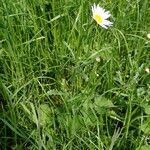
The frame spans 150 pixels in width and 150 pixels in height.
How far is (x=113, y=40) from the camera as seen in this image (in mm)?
1898

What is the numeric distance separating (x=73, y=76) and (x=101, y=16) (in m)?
0.27

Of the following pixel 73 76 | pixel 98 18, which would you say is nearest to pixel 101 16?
pixel 98 18

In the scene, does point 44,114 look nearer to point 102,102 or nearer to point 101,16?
point 102,102

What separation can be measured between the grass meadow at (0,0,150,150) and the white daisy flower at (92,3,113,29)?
0.04 meters

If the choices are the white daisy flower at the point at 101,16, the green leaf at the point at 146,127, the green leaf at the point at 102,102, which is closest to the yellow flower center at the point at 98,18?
the white daisy flower at the point at 101,16

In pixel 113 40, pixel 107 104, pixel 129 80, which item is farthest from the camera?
pixel 113 40

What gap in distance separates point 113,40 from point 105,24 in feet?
0.41

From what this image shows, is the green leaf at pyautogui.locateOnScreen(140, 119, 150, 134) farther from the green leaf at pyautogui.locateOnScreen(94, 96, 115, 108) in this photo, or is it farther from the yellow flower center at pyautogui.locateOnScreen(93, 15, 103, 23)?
the yellow flower center at pyautogui.locateOnScreen(93, 15, 103, 23)

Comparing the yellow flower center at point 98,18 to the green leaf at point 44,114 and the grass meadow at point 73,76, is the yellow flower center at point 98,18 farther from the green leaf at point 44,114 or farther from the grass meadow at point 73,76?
the green leaf at point 44,114

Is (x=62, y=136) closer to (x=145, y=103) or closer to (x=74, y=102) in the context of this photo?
(x=74, y=102)

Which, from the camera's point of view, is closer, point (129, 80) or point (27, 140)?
point (27, 140)

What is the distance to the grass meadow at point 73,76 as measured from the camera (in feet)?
5.20

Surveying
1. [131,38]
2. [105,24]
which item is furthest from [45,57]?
[131,38]

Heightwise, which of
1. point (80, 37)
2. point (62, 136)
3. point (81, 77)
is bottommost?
point (62, 136)
